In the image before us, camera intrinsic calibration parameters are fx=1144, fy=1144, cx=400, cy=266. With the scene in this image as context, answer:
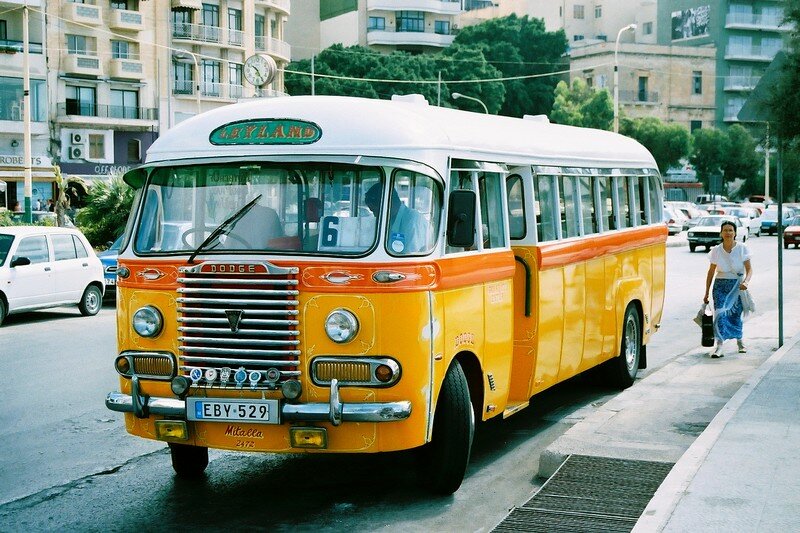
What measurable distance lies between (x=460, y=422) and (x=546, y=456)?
1.12 m

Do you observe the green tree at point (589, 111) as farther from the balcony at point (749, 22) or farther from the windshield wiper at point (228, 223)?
the windshield wiper at point (228, 223)

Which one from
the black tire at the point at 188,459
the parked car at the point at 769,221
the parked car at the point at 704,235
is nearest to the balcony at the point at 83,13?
the parked car at the point at 704,235

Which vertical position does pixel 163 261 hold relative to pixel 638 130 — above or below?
below

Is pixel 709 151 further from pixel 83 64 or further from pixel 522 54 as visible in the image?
pixel 83 64

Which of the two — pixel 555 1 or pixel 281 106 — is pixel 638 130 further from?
pixel 281 106

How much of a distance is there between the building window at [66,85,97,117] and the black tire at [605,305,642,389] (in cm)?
5364

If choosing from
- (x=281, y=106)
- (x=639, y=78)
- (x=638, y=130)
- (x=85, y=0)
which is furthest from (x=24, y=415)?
(x=639, y=78)

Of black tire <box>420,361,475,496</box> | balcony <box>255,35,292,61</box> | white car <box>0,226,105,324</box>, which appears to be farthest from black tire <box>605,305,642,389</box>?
balcony <box>255,35,292,61</box>

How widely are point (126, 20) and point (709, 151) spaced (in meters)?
44.7

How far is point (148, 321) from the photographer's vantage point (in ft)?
24.2

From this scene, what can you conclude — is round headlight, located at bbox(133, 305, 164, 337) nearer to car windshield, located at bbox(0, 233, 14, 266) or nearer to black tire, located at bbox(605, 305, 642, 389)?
black tire, located at bbox(605, 305, 642, 389)

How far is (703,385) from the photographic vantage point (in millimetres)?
11875

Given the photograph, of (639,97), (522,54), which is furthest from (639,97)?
(522,54)

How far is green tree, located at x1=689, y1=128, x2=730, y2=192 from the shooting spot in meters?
85.5
